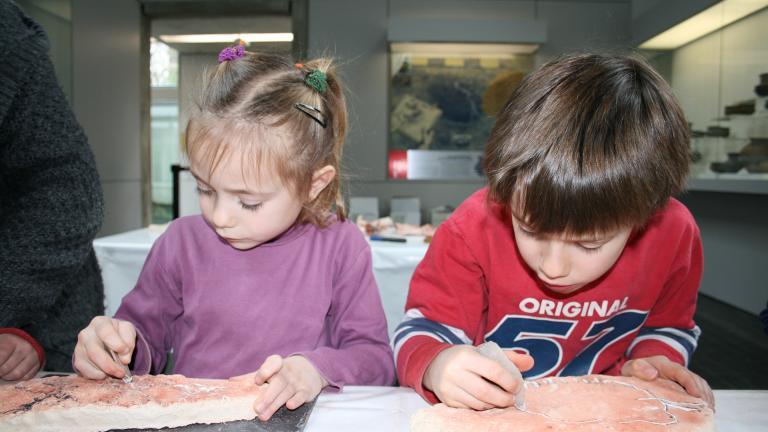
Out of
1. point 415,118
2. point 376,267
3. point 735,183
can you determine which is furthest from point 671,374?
point 415,118

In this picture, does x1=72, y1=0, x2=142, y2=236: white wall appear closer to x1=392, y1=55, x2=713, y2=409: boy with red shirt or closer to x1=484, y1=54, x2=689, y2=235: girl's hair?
x1=392, y1=55, x2=713, y2=409: boy with red shirt

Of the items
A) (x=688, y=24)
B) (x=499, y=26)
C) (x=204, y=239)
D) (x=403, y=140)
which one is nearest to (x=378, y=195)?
(x=403, y=140)

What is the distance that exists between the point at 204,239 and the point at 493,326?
1.89 feet

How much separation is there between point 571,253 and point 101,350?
0.67 meters

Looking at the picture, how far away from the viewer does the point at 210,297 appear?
39.8 inches

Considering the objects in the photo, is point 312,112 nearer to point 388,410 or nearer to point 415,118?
point 388,410

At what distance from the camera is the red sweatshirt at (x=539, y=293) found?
0.92 m

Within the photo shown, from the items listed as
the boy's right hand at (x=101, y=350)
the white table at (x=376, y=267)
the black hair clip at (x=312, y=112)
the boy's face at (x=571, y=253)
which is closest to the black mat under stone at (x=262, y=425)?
the boy's right hand at (x=101, y=350)

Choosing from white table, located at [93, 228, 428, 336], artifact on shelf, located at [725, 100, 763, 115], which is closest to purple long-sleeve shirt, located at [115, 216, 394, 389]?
white table, located at [93, 228, 428, 336]

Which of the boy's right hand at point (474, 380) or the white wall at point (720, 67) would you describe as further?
the white wall at point (720, 67)

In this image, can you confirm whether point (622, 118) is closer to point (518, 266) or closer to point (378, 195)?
point (518, 266)

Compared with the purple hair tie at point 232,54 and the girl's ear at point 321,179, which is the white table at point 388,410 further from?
the purple hair tie at point 232,54

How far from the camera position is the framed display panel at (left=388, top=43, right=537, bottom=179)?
4535 mm

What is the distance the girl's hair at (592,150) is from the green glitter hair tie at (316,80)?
37cm
